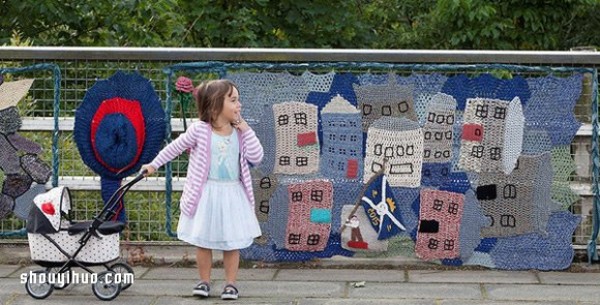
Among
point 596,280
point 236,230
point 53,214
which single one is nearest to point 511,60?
point 596,280

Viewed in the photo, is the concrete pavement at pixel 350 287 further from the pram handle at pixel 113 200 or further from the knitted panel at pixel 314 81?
the knitted panel at pixel 314 81

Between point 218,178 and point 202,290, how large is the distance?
0.73m

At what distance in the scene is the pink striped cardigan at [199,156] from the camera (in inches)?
317

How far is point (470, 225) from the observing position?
8.84m

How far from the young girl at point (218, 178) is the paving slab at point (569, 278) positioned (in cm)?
207

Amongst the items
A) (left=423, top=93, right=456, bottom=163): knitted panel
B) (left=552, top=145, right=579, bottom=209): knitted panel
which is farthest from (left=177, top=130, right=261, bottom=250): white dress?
(left=552, top=145, right=579, bottom=209): knitted panel

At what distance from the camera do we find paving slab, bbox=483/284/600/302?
801cm

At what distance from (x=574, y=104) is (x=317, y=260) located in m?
2.12

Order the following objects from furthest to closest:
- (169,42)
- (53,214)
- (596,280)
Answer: (169,42)
(596,280)
(53,214)

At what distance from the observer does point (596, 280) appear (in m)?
8.56

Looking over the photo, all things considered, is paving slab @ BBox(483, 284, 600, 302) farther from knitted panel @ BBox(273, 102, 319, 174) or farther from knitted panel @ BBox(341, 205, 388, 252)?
knitted panel @ BBox(273, 102, 319, 174)

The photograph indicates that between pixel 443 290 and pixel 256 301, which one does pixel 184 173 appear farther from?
pixel 443 290

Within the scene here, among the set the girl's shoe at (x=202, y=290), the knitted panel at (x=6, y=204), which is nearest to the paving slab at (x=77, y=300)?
the girl's shoe at (x=202, y=290)

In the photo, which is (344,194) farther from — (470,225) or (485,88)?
(485,88)
